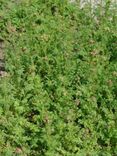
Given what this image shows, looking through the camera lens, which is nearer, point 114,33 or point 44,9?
point 114,33

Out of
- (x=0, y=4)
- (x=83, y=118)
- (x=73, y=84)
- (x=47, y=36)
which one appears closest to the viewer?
(x=83, y=118)

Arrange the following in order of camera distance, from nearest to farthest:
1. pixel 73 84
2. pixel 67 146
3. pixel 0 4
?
1. pixel 67 146
2. pixel 73 84
3. pixel 0 4

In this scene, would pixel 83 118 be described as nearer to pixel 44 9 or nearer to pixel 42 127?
pixel 42 127

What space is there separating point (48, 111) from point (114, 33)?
1815 mm

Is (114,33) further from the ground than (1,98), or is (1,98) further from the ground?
(114,33)

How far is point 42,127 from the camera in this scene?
514cm

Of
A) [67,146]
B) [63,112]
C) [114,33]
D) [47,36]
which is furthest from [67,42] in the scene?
[67,146]

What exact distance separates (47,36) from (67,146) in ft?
5.96

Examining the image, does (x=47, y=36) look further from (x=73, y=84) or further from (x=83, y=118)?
(x=83, y=118)

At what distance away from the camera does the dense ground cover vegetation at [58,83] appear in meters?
4.95

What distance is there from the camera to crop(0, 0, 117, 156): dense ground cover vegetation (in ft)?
16.2

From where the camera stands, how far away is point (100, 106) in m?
5.50

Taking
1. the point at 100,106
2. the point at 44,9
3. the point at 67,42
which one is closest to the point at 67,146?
the point at 100,106

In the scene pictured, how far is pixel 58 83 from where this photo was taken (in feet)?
18.1
